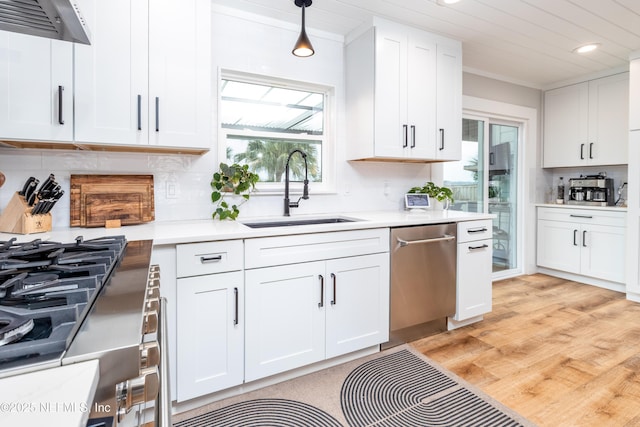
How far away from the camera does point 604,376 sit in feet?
6.81

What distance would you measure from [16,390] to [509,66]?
4.43 metres

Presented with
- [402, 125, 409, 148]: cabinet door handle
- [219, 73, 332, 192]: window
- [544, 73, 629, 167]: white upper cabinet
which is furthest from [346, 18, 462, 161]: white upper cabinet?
[544, 73, 629, 167]: white upper cabinet

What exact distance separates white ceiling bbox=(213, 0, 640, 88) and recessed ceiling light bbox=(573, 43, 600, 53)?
56mm

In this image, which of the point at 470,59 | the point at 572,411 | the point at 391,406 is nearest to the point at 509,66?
the point at 470,59

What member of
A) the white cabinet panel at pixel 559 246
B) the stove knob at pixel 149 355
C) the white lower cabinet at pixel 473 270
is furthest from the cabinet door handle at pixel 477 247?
the stove knob at pixel 149 355

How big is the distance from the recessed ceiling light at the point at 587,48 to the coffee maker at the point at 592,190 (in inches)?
58.5

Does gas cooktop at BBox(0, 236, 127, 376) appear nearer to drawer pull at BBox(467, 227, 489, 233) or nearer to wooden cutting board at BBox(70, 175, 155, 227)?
wooden cutting board at BBox(70, 175, 155, 227)

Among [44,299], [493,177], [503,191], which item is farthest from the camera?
[503,191]

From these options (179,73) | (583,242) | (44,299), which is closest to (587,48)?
(583,242)

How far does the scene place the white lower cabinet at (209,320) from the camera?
1.69 metres

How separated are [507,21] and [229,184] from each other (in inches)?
98.6

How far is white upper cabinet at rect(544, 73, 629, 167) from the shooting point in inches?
146

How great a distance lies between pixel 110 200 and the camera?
6.49 ft

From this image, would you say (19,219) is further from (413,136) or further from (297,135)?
(413,136)
